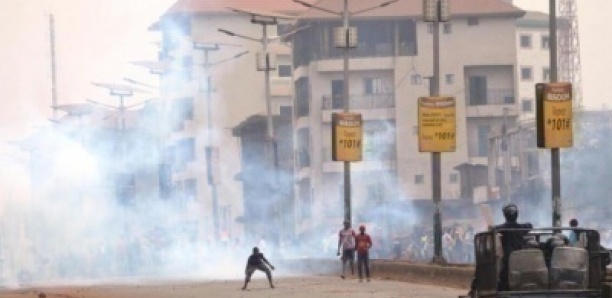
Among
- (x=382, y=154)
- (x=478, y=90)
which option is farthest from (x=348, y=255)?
(x=478, y=90)

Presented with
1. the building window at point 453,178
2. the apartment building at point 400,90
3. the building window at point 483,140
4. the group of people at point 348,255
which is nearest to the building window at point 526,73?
the apartment building at point 400,90

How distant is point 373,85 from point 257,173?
14221mm

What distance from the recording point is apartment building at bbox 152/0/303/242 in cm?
12538

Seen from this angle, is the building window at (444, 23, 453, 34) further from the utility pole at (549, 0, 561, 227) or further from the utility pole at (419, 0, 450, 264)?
the utility pole at (549, 0, 561, 227)

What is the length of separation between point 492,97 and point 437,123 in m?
54.8

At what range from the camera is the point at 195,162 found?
128 meters

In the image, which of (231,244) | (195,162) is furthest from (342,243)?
(195,162)

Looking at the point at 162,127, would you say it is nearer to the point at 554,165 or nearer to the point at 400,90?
the point at 400,90

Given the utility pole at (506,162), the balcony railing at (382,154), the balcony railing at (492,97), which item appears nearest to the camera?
the utility pole at (506,162)

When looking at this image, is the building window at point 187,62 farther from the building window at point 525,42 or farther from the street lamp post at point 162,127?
the building window at point 525,42

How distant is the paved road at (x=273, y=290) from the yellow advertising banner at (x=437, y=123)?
397 centimetres

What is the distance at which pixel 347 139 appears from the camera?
6181 centimetres

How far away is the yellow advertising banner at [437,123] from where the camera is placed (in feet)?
164

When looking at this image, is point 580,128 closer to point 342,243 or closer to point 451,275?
point 342,243
